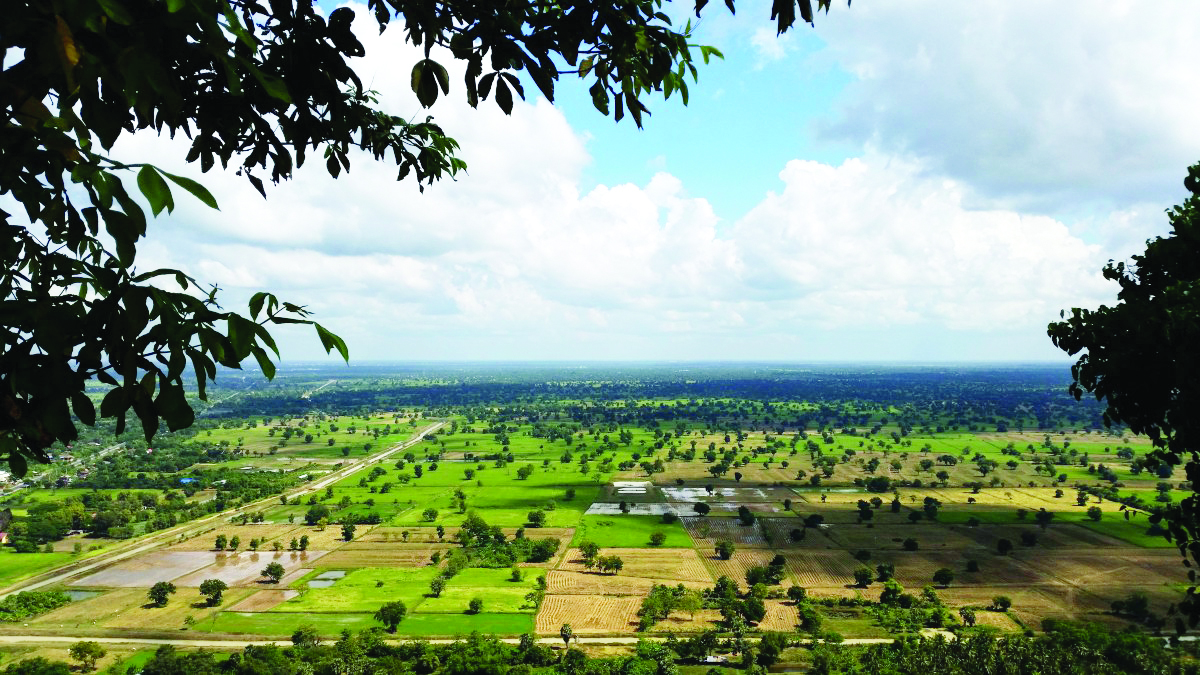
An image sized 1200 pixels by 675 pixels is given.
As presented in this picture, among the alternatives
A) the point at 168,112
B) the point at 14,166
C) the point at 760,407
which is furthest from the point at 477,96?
the point at 760,407

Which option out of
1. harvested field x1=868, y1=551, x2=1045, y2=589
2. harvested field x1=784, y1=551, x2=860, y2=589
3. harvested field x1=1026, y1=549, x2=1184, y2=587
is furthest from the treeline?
harvested field x1=1026, y1=549, x2=1184, y2=587

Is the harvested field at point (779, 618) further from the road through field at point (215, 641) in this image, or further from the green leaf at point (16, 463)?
the green leaf at point (16, 463)

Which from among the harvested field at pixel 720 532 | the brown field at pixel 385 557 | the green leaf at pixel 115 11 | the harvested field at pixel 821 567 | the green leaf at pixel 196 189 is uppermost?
the green leaf at pixel 115 11

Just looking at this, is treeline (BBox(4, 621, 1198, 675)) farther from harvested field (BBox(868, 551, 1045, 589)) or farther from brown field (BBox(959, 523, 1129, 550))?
brown field (BBox(959, 523, 1129, 550))

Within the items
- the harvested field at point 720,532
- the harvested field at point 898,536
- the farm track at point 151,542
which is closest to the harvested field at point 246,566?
the farm track at point 151,542

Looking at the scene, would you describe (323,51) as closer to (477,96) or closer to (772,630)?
(477,96)

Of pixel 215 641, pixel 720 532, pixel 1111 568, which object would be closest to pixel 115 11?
pixel 215 641

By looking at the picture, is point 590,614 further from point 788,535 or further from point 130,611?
point 130,611
